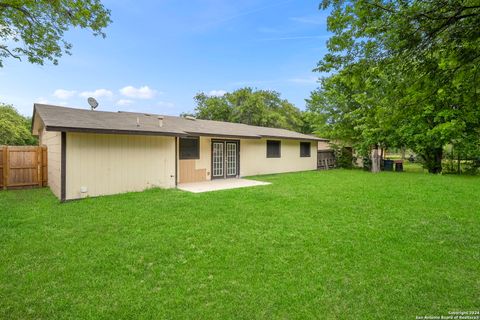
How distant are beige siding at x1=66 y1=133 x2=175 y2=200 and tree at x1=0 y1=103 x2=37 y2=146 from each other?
879 inches

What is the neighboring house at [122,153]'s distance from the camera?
272 inches

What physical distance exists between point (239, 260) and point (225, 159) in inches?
339

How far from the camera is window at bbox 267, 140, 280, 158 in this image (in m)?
13.9

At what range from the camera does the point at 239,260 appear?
336cm

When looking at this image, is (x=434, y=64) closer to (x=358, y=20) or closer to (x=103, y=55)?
(x=358, y=20)

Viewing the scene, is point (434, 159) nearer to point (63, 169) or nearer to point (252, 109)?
point (63, 169)

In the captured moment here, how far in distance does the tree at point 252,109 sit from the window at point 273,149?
14.8 metres

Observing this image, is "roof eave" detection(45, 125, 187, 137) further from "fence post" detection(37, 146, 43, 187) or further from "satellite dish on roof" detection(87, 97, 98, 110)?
"satellite dish on roof" detection(87, 97, 98, 110)

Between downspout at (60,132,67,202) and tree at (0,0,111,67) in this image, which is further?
tree at (0,0,111,67)

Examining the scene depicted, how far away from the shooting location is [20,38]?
763cm

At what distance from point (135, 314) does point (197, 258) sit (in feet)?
3.92

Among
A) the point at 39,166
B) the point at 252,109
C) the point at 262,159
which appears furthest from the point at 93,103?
the point at 252,109

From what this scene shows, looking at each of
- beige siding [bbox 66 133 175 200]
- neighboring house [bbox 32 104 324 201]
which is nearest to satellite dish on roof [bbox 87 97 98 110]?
neighboring house [bbox 32 104 324 201]

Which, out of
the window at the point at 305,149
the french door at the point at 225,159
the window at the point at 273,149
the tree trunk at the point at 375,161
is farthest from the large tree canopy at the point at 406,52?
the tree trunk at the point at 375,161
